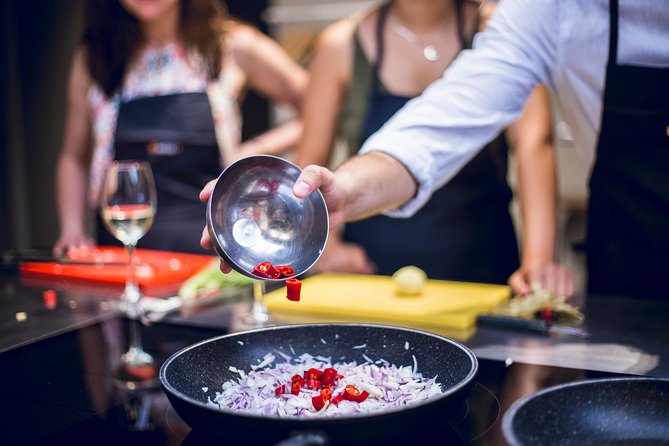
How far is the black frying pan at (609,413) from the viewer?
2.59 feet

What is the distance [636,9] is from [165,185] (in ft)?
5.45

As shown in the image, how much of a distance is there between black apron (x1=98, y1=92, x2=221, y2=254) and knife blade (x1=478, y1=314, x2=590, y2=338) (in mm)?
1373

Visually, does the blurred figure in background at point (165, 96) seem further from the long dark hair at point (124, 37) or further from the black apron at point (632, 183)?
the black apron at point (632, 183)

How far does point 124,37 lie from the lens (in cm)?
250

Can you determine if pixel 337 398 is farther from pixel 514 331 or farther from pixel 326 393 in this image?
pixel 514 331

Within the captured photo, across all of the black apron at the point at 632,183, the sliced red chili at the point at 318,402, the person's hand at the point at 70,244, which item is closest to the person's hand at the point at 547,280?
the black apron at the point at 632,183

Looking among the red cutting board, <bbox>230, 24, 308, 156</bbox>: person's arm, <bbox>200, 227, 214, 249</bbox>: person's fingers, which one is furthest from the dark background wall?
<bbox>200, 227, 214, 249</bbox>: person's fingers

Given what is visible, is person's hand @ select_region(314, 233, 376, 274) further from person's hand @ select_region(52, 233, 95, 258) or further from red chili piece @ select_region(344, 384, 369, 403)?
red chili piece @ select_region(344, 384, 369, 403)

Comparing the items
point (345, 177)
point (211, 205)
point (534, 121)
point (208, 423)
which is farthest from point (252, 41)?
point (208, 423)

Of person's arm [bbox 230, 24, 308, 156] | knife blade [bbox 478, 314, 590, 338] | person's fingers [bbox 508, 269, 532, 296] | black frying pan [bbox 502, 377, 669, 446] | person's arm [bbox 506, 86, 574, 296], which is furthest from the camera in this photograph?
person's arm [bbox 230, 24, 308, 156]

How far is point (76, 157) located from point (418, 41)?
1.34 metres

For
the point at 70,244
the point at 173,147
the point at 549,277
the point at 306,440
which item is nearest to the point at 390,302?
the point at 549,277

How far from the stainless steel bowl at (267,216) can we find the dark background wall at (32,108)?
325 centimetres

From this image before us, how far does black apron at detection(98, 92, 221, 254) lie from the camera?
252 centimetres
